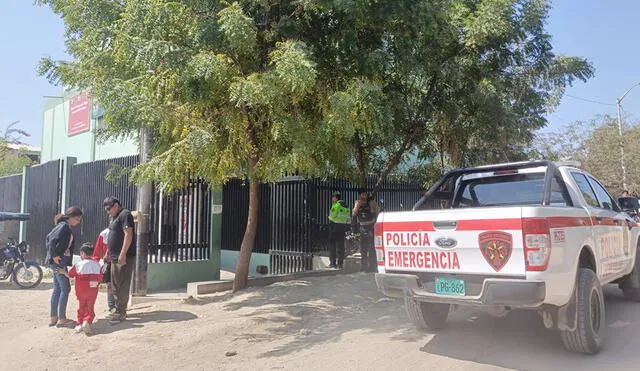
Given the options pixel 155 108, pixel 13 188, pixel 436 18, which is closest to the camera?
pixel 155 108

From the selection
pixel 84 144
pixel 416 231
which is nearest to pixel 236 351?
pixel 416 231

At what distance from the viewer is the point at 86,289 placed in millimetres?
6992

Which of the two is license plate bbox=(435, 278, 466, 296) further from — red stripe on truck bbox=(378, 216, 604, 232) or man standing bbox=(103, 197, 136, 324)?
man standing bbox=(103, 197, 136, 324)

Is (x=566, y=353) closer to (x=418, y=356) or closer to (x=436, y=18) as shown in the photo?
(x=418, y=356)

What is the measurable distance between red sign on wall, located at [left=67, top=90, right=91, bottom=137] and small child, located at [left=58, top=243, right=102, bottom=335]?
1876 cm

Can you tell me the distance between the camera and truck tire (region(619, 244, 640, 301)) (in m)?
7.36

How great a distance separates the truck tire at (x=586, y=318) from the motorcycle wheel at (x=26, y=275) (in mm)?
10677

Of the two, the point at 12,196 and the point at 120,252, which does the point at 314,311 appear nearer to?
the point at 120,252

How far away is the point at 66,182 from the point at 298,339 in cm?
1023

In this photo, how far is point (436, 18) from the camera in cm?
848

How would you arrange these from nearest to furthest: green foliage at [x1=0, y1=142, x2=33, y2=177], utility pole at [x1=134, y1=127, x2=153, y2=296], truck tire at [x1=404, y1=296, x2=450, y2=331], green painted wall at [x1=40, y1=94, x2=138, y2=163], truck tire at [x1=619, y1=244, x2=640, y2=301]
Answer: truck tire at [x1=404, y1=296, x2=450, y2=331]
truck tire at [x1=619, y1=244, x2=640, y2=301]
utility pole at [x1=134, y1=127, x2=153, y2=296]
green painted wall at [x1=40, y1=94, x2=138, y2=163]
green foliage at [x1=0, y1=142, x2=33, y2=177]

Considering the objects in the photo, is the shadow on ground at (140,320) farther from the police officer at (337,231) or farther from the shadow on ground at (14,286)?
the shadow on ground at (14,286)

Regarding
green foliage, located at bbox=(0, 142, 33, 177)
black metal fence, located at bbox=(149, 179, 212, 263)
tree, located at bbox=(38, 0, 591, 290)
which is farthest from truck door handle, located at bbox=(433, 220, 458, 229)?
green foliage, located at bbox=(0, 142, 33, 177)

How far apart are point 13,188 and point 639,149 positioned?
27.3 metres
